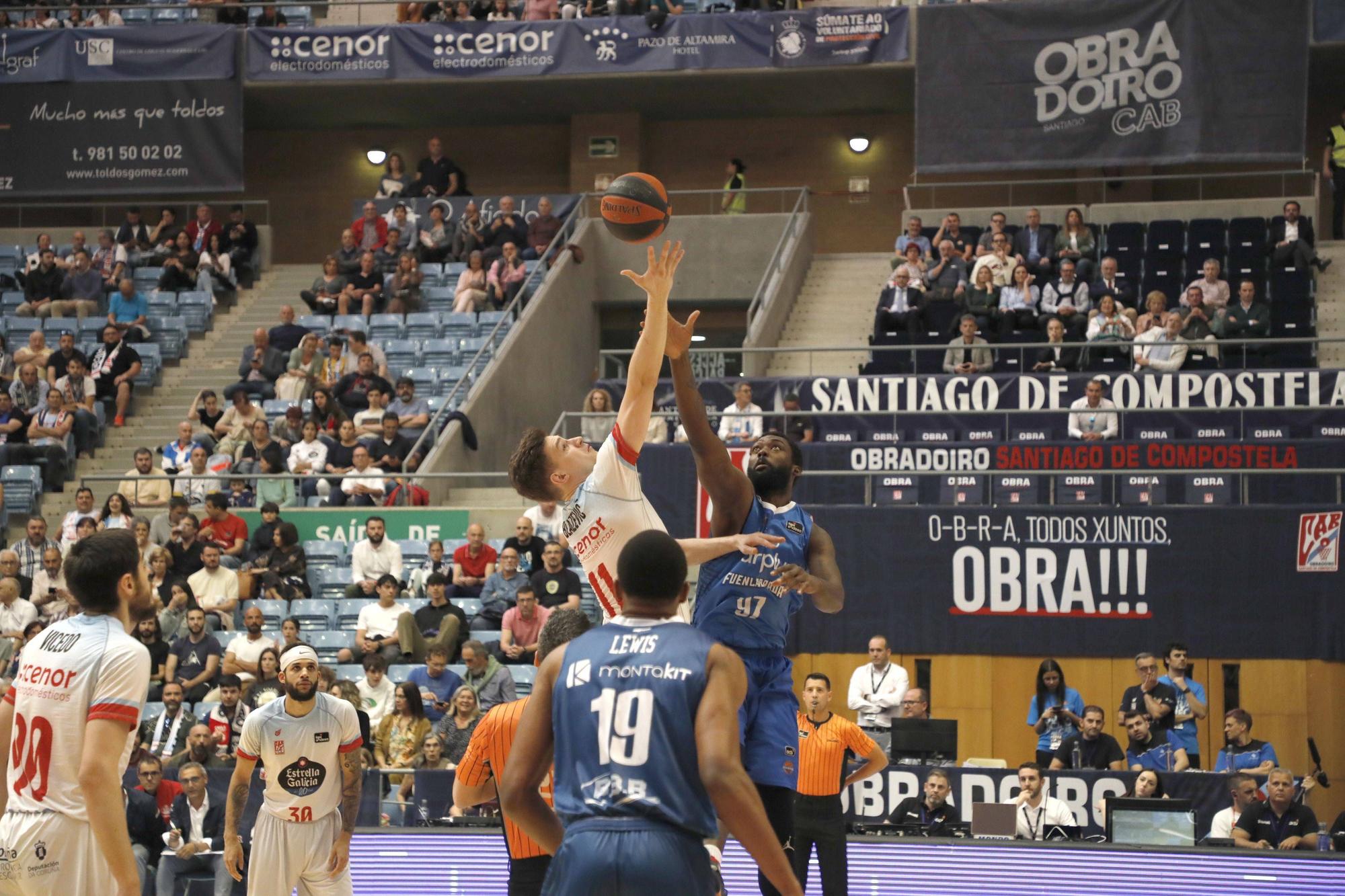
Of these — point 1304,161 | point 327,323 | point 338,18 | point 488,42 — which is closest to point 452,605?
point 327,323

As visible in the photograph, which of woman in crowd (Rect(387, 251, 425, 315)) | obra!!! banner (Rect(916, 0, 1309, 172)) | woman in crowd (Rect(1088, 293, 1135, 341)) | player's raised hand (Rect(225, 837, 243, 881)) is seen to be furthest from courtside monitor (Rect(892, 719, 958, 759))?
obra!!! banner (Rect(916, 0, 1309, 172))

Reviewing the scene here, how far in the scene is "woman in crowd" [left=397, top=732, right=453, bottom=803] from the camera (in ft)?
39.5

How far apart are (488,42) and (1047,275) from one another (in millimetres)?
9694

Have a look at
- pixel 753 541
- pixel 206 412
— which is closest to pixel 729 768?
pixel 753 541

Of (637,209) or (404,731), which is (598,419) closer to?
(404,731)

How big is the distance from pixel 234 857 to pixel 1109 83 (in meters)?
17.8

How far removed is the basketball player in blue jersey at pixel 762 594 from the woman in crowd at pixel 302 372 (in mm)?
14740

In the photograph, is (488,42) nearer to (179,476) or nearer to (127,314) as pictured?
(127,314)

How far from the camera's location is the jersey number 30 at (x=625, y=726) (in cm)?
438

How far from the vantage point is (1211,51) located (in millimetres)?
22297

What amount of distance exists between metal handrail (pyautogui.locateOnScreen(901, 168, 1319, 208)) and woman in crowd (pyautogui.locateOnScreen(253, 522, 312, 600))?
1069cm

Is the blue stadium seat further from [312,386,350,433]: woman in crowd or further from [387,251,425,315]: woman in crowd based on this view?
[387,251,425,315]: woman in crowd

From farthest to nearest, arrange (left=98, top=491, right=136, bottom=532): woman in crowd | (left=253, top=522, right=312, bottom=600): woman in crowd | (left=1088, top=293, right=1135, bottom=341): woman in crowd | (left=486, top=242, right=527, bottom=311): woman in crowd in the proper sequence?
1. (left=486, top=242, right=527, bottom=311): woman in crowd
2. (left=1088, top=293, right=1135, bottom=341): woman in crowd
3. (left=98, top=491, right=136, bottom=532): woman in crowd
4. (left=253, top=522, right=312, bottom=600): woman in crowd

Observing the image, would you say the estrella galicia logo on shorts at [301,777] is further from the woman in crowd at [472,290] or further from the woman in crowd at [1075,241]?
the woman in crowd at [1075,241]
